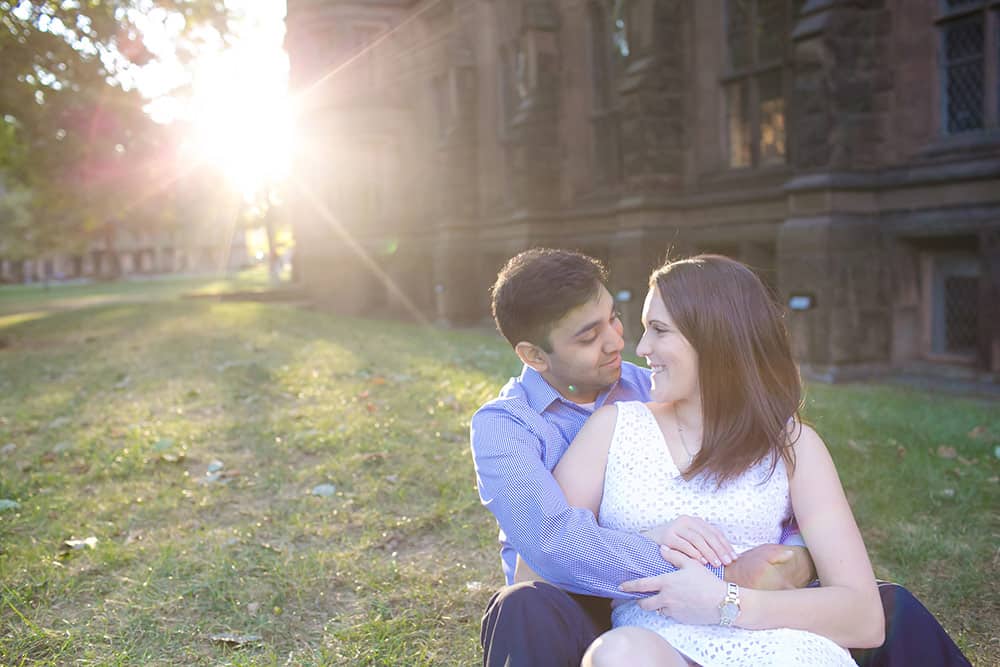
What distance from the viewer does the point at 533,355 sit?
2.69m

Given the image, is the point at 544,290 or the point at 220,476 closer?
the point at 544,290

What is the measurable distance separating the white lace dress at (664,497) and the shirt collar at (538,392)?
0.86 feet

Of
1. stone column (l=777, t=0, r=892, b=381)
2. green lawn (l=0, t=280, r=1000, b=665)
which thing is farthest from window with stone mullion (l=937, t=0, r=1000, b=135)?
green lawn (l=0, t=280, r=1000, b=665)

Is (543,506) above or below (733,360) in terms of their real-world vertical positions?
below

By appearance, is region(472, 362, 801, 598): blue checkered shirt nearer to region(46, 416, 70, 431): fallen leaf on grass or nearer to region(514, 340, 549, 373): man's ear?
region(514, 340, 549, 373): man's ear

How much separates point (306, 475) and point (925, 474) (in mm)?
3711

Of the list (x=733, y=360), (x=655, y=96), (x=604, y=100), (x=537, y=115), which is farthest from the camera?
(x=537, y=115)

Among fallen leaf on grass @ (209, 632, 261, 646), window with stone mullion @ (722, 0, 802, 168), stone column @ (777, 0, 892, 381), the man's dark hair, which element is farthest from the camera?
window with stone mullion @ (722, 0, 802, 168)

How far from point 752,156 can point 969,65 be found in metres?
2.90

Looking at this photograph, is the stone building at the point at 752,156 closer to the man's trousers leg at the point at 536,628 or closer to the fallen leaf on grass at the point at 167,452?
the fallen leaf on grass at the point at 167,452

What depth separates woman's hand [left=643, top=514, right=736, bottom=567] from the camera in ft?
7.21

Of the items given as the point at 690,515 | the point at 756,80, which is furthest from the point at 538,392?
the point at 756,80

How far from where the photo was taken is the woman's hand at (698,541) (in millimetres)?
2197

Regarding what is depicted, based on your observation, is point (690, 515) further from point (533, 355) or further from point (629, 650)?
point (533, 355)
